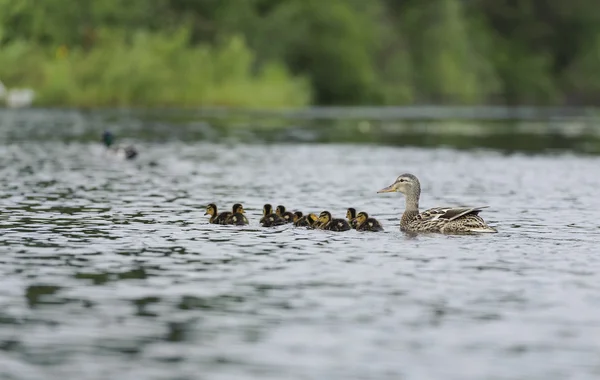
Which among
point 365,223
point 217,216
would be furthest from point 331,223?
point 217,216

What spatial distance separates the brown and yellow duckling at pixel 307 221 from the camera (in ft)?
65.3

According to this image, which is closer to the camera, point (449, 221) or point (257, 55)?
point (449, 221)

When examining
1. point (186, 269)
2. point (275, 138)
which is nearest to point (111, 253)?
point (186, 269)

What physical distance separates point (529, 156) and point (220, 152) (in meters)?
8.58

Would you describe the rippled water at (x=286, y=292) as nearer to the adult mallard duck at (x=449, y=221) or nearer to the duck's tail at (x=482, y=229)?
the duck's tail at (x=482, y=229)

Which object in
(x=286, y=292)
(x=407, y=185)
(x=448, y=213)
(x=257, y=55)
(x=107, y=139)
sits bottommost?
(x=286, y=292)

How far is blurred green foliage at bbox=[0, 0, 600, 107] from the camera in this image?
76.4 m

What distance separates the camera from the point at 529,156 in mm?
42312

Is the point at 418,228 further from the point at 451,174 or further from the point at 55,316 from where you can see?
the point at 451,174

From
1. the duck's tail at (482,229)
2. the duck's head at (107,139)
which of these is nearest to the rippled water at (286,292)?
the duck's tail at (482,229)

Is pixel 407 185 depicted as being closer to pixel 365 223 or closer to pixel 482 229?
pixel 365 223

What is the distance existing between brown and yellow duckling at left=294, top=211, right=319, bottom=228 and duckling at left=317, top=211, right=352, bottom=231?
166 mm

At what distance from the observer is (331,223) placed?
64.5 ft

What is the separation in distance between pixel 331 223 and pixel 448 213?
60.4 inches
